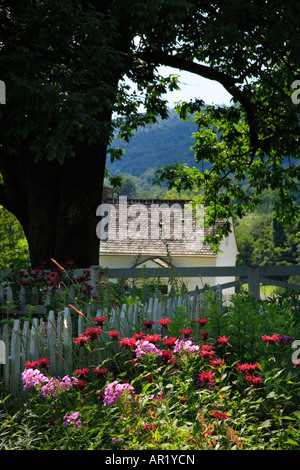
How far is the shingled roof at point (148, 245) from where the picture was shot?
3105 centimetres

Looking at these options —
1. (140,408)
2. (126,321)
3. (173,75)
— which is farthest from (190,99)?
(140,408)

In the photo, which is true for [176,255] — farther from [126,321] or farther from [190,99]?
[126,321]

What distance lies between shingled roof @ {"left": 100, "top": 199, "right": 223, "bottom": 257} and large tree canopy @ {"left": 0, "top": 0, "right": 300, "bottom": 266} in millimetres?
15863

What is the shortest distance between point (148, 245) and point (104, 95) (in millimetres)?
24063

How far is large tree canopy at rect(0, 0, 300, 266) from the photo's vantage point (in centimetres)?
816

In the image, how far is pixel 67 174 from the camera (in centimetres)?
1006

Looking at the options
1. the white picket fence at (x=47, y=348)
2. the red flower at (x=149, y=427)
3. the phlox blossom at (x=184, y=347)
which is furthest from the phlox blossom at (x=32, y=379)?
the phlox blossom at (x=184, y=347)

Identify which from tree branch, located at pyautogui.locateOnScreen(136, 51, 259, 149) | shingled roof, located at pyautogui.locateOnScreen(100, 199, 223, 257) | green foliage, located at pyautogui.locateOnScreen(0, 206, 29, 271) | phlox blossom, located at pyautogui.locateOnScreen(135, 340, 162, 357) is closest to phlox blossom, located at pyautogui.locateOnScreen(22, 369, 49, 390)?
phlox blossom, located at pyautogui.locateOnScreen(135, 340, 162, 357)

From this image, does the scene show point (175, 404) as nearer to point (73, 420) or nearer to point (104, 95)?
point (73, 420)

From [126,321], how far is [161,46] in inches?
343

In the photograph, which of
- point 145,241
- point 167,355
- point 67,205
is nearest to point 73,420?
point 167,355

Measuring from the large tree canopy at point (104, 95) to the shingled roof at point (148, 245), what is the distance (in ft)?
52.0

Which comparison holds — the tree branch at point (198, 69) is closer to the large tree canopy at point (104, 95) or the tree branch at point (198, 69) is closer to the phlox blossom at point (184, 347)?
the large tree canopy at point (104, 95)

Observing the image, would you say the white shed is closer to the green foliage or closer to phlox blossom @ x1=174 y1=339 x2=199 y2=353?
the green foliage
